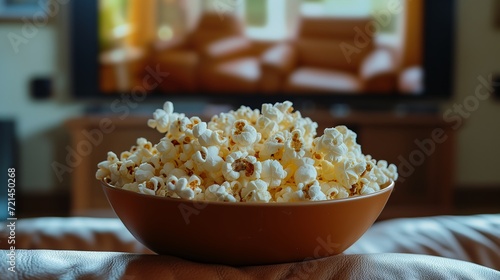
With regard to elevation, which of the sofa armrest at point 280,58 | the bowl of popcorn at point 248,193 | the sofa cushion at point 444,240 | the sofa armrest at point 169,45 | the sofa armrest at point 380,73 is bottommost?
the sofa armrest at point 380,73

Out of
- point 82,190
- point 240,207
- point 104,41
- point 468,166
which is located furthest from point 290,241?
point 468,166

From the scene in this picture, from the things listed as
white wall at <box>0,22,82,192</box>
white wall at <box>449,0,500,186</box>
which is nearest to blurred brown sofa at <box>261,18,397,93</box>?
white wall at <box>449,0,500,186</box>

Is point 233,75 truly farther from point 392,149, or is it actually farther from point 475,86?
point 475,86

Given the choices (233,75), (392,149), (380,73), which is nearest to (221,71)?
(233,75)

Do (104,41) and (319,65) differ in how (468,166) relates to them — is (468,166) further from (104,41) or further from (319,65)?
(104,41)

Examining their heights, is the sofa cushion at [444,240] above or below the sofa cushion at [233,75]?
above

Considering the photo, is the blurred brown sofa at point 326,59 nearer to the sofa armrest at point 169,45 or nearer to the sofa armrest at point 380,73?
the sofa armrest at point 380,73

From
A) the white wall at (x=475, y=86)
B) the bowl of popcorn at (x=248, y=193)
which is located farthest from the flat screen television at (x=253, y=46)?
the bowl of popcorn at (x=248, y=193)
